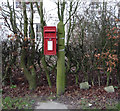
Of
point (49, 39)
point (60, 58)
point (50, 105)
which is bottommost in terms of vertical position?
point (50, 105)

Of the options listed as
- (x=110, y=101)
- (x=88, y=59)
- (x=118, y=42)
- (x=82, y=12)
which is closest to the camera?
(x=110, y=101)

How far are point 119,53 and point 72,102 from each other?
2111 millimetres

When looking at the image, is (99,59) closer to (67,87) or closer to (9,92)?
(67,87)

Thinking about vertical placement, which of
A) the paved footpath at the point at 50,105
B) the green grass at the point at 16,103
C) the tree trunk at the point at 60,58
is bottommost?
Answer: the paved footpath at the point at 50,105

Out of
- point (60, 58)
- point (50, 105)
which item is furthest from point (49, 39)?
point (50, 105)

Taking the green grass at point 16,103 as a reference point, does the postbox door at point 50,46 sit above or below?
above

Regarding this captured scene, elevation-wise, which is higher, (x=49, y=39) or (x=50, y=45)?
(x=49, y=39)

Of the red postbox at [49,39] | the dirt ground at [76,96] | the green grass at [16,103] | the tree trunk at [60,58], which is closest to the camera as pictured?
the green grass at [16,103]

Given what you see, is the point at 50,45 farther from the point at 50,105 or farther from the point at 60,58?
the point at 50,105

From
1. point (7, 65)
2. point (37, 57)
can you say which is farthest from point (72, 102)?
point (7, 65)

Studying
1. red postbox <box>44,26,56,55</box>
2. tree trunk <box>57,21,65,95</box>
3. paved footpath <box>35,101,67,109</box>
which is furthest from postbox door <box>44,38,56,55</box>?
paved footpath <box>35,101,67,109</box>

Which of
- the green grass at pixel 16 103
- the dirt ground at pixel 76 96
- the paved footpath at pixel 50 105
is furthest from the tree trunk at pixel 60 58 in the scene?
the green grass at pixel 16 103

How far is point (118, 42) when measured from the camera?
5.26 metres

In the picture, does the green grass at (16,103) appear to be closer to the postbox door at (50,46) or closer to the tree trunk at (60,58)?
the tree trunk at (60,58)
